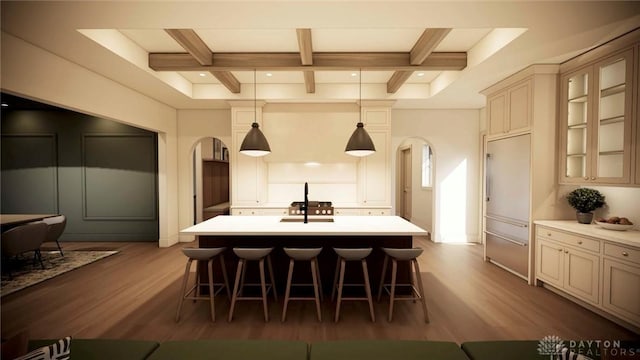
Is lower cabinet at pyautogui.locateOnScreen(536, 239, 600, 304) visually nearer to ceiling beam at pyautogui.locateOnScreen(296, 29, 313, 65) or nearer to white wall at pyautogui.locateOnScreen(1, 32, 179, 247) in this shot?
ceiling beam at pyautogui.locateOnScreen(296, 29, 313, 65)

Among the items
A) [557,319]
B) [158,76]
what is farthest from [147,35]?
[557,319]

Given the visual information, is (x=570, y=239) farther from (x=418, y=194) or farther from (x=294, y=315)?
(x=418, y=194)

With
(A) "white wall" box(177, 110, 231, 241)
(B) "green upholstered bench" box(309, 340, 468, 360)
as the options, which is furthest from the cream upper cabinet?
(A) "white wall" box(177, 110, 231, 241)

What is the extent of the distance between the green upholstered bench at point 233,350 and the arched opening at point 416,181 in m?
5.09

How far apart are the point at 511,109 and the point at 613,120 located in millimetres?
1195

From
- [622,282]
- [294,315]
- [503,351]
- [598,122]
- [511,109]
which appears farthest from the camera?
[511,109]

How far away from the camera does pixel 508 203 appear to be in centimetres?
415

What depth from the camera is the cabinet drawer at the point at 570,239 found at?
2.91 m

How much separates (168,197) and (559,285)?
637cm

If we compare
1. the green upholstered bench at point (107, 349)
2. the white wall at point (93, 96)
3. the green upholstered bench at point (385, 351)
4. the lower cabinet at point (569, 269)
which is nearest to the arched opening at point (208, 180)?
the white wall at point (93, 96)

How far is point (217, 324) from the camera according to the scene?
2.74m

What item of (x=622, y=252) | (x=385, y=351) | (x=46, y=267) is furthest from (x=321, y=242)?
(x=46, y=267)

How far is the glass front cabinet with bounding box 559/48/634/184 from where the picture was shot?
2.89 metres

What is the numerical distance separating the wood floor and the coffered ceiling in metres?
2.82
